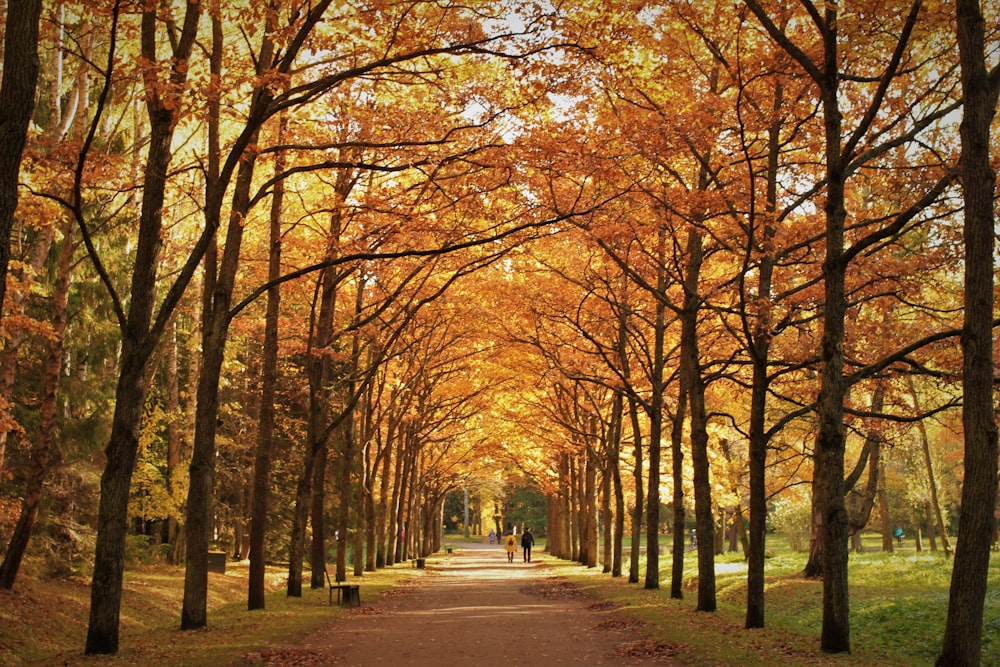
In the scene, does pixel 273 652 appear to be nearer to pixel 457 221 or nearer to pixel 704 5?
pixel 457 221

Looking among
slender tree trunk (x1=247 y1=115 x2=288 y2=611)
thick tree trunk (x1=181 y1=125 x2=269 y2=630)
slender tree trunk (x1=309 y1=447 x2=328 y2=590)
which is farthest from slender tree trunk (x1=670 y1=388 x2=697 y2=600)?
thick tree trunk (x1=181 y1=125 x2=269 y2=630)

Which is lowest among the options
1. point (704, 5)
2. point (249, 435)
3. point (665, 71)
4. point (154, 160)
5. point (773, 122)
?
point (249, 435)

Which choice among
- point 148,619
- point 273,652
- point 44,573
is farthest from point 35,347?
point 273,652

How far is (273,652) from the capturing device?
38.1ft

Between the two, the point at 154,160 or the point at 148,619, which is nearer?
the point at 154,160

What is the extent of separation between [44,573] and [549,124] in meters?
13.7

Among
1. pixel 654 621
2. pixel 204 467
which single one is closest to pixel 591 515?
pixel 654 621

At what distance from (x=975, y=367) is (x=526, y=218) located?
32.0 ft

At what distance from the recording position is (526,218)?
671 inches

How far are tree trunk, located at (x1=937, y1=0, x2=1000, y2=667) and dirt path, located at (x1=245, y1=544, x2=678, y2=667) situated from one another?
360 cm

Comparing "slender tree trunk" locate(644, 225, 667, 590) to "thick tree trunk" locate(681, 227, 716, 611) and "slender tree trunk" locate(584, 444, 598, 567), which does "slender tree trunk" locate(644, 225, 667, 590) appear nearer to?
"thick tree trunk" locate(681, 227, 716, 611)

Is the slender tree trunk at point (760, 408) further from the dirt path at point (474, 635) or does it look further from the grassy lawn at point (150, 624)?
the grassy lawn at point (150, 624)

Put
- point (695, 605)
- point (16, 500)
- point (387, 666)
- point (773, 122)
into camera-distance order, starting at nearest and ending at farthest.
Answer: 1. point (387, 666)
2. point (773, 122)
3. point (16, 500)
4. point (695, 605)

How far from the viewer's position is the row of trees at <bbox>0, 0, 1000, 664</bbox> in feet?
36.0
